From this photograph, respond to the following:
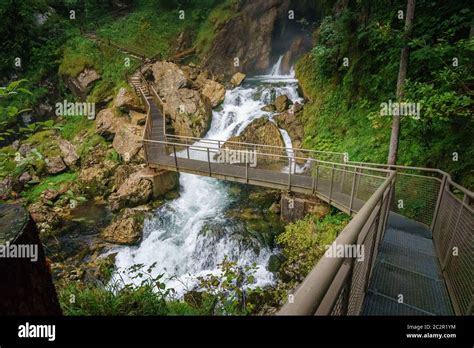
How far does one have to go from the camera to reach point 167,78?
16.5 metres

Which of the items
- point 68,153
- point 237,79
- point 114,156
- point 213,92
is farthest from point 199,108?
point 68,153

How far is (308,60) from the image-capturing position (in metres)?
15.1

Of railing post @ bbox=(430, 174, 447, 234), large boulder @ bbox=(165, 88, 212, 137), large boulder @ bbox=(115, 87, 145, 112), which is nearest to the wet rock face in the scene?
large boulder @ bbox=(165, 88, 212, 137)

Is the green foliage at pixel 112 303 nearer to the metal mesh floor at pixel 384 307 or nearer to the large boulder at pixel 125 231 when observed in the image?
the metal mesh floor at pixel 384 307

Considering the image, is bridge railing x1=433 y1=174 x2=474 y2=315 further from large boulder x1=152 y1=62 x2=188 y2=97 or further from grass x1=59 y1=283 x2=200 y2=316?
large boulder x1=152 y1=62 x2=188 y2=97

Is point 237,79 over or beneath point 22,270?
over

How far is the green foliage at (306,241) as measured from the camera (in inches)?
301

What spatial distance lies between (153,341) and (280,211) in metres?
8.39

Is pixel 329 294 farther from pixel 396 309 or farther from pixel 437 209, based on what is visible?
pixel 437 209

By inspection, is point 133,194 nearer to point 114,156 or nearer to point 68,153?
point 114,156

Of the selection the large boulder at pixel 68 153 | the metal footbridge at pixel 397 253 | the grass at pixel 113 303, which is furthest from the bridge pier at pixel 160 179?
the grass at pixel 113 303

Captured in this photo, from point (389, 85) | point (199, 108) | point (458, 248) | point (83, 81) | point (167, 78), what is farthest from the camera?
point (83, 81)

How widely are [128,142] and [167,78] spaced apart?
5.02 m

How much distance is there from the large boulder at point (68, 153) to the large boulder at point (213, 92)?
27.0ft
